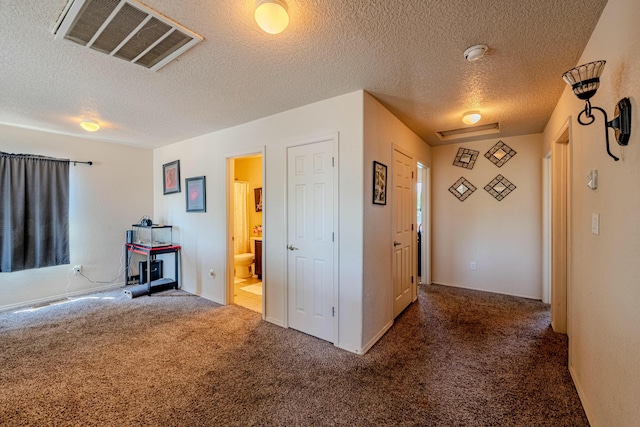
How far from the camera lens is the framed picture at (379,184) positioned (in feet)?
8.38

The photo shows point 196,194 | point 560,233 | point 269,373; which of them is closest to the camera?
point 269,373

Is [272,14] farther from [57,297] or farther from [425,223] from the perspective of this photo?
[57,297]

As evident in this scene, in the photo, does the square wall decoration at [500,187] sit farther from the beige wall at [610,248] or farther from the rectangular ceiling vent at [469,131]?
the beige wall at [610,248]

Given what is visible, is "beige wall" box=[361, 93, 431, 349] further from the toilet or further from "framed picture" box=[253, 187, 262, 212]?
"framed picture" box=[253, 187, 262, 212]

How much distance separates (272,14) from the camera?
1.34m

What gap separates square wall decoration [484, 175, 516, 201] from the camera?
4.01 metres

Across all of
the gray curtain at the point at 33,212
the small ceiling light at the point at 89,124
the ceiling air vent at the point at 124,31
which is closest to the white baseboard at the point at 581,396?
the ceiling air vent at the point at 124,31

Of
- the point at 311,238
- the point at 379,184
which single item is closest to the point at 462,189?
the point at 379,184

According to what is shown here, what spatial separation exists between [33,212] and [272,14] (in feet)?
14.2

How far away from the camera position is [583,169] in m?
1.82

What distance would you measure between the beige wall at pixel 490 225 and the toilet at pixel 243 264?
10.6 ft

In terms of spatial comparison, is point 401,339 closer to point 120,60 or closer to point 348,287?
point 348,287

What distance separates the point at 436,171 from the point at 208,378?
4.22m

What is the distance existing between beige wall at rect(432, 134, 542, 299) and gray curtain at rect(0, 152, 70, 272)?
561 cm
